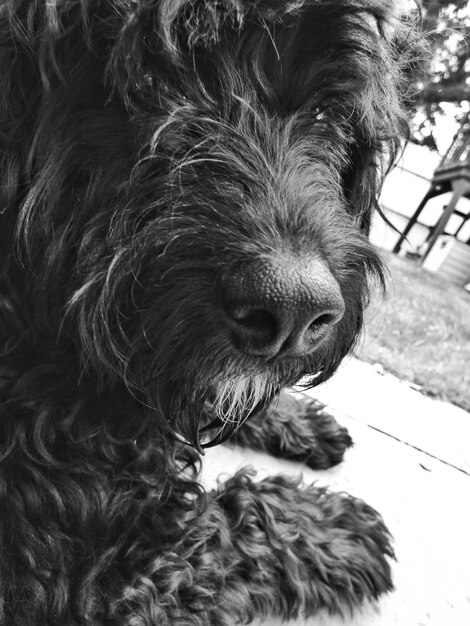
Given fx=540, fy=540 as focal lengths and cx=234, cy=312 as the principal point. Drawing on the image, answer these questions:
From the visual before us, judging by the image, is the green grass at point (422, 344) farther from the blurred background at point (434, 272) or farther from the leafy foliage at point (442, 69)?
the leafy foliage at point (442, 69)

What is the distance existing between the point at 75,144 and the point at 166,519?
112 centimetres

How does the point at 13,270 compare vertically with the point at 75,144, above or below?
below

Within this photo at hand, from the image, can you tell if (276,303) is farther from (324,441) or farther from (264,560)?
(324,441)

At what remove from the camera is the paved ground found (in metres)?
1.97

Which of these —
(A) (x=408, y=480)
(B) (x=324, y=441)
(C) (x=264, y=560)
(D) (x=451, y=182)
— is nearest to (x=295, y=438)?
(B) (x=324, y=441)

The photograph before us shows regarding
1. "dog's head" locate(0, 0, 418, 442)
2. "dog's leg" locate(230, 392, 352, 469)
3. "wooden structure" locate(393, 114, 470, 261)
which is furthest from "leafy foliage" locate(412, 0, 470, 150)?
"wooden structure" locate(393, 114, 470, 261)

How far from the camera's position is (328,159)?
1637 mm

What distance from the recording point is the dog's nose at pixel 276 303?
114cm

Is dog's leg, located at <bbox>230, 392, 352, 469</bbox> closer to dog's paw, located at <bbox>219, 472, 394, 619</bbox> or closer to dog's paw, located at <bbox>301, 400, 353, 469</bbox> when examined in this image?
dog's paw, located at <bbox>301, 400, 353, 469</bbox>

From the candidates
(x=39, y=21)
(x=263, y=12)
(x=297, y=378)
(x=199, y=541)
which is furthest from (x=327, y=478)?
(x=39, y=21)

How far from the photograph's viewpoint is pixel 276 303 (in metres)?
1.13

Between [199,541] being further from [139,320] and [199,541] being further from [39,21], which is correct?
[39,21]

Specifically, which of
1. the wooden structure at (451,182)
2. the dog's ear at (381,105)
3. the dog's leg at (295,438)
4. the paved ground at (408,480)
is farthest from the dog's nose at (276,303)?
the wooden structure at (451,182)

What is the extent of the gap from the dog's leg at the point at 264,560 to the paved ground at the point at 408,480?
0.30 ft
